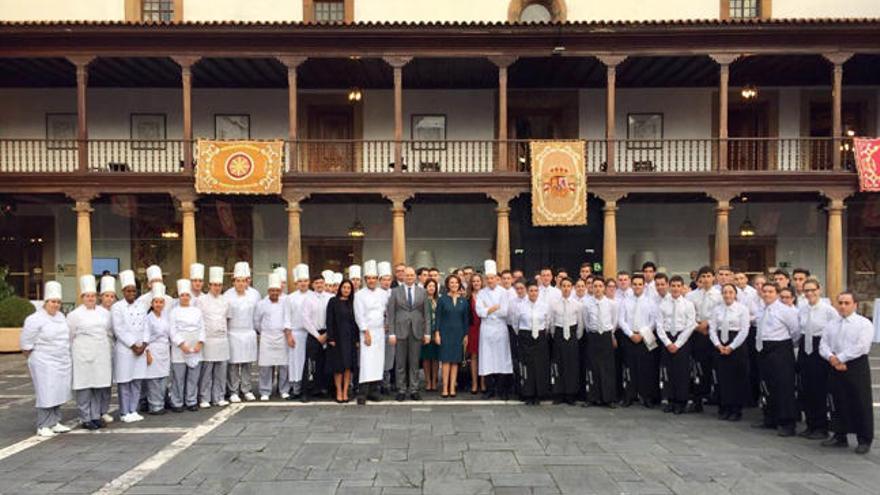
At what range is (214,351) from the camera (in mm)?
9109

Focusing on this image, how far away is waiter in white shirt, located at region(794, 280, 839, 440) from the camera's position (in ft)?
24.2

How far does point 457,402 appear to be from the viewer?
9.26 metres

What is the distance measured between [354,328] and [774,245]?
15287 millimetres

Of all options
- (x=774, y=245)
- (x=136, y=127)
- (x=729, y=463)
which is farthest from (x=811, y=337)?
(x=136, y=127)

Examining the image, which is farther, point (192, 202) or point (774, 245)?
point (774, 245)

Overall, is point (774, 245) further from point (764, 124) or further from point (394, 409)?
point (394, 409)

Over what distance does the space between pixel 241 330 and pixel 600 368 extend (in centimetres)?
513

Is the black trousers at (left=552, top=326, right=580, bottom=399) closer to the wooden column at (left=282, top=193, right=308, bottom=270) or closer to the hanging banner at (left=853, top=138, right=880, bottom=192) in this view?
the wooden column at (left=282, top=193, right=308, bottom=270)

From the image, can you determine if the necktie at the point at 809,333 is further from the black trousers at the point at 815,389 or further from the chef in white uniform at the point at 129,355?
the chef in white uniform at the point at 129,355

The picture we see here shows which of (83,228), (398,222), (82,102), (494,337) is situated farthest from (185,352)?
(82,102)

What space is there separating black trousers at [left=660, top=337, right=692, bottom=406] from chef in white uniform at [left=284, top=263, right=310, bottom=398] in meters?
5.09

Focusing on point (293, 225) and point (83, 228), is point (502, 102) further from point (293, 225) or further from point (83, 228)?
point (83, 228)

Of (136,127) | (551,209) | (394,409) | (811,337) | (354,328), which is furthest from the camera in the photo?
(136,127)

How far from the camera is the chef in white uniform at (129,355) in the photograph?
820 cm
